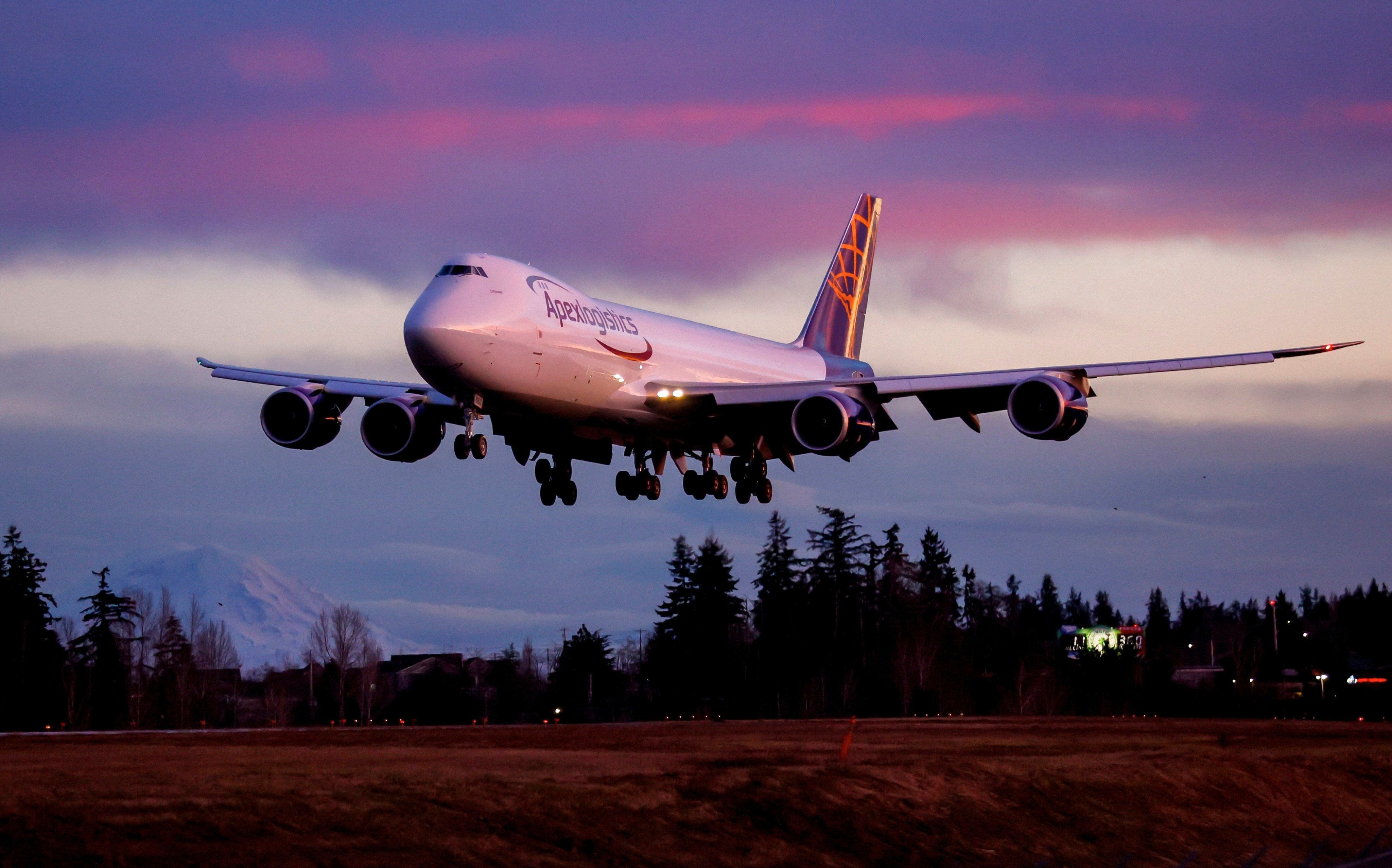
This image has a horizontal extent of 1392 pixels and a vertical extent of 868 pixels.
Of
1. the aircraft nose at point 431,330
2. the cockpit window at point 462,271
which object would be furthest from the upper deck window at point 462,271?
the aircraft nose at point 431,330

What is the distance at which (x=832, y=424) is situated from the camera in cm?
4350

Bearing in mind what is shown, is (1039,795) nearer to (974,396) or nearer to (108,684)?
(974,396)

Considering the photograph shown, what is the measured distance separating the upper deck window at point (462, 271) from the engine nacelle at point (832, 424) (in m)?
10.3

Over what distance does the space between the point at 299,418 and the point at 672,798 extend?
1521cm

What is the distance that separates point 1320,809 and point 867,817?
20.3 meters

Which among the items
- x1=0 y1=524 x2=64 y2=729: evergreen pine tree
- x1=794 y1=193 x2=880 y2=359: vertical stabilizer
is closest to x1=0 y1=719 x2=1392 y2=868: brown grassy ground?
x1=794 y1=193 x2=880 y2=359: vertical stabilizer

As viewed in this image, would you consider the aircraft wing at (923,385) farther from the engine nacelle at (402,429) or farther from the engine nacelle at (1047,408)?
the engine nacelle at (402,429)

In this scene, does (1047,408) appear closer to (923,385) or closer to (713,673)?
(923,385)

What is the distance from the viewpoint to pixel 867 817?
4309cm

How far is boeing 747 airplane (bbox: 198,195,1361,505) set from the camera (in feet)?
125

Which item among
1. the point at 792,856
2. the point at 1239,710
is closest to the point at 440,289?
the point at 792,856

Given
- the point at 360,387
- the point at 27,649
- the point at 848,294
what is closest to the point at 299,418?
the point at 360,387

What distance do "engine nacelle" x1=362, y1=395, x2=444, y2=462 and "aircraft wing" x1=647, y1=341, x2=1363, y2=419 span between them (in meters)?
6.61

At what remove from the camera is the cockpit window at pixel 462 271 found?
38.1 meters
